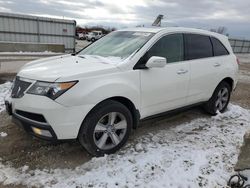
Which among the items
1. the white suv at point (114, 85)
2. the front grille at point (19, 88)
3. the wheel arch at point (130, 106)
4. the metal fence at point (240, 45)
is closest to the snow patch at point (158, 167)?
the white suv at point (114, 85)

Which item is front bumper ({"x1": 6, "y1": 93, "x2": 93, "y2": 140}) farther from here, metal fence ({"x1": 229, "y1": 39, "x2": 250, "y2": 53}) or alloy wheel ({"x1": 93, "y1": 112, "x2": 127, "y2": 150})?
metal fence ({"x1": 229, "y1": 39, "x2": 250, "y2": 53})

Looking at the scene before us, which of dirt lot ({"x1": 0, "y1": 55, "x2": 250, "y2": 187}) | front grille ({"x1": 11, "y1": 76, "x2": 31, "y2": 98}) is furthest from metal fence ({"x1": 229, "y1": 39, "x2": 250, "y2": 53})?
front grille ({"x1": 11, "y1": 76, "x2": 31, "y2": 98})

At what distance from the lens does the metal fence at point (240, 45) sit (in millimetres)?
30391

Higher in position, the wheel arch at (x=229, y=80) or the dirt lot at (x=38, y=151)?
the wheel arch at (x=229, y=80)

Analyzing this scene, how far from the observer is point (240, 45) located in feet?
103

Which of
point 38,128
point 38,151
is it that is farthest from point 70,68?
point 38,151

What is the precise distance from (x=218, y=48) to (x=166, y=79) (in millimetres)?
1928

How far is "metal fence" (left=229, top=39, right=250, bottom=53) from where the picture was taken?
3039 centimetres

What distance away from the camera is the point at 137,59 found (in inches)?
152

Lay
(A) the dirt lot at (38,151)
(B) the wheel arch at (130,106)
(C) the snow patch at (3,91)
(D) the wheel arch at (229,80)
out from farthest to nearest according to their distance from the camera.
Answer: (C) the snow patch at (3,91) → (D) the wheel arch at (229,80) → (B) the wheel arch at (130,106) → (A) the dirt lot at (38,151)

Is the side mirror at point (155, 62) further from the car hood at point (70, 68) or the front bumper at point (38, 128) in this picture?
the front bumper at point (38, 128)

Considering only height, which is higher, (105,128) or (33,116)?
(33,116)

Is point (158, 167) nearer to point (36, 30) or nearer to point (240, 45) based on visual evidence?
point (36, 30)

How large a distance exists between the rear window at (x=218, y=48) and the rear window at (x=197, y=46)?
139 mm
